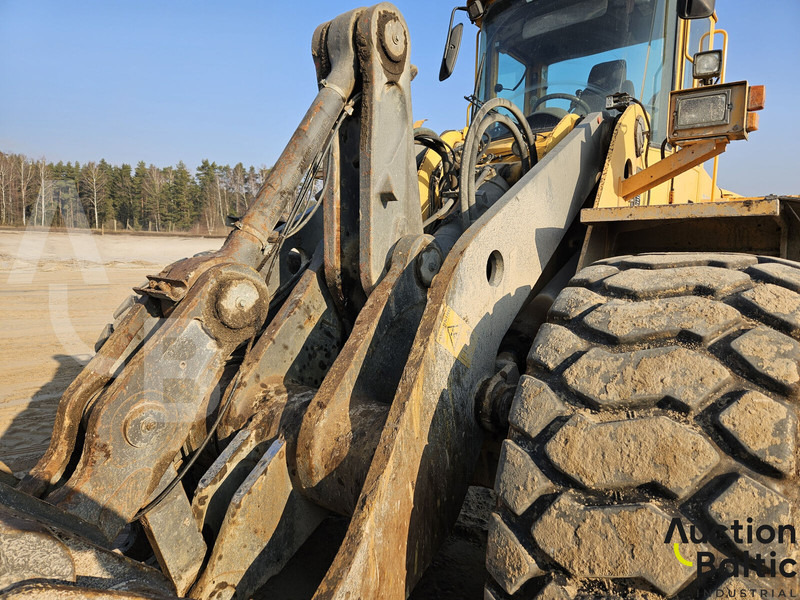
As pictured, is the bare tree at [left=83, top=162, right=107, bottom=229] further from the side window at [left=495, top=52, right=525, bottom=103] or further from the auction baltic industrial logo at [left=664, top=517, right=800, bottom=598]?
the auction baltic industrial logo at [left=664, top=517, right=800, bottom=598]

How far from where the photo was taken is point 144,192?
5659 centimetres

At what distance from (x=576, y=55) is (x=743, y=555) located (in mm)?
3465

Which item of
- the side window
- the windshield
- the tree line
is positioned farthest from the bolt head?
the tree line

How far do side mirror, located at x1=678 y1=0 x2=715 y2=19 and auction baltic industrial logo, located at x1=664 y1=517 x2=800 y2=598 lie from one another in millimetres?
2318

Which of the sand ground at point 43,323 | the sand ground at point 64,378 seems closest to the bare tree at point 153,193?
the sand ground at point 43,323

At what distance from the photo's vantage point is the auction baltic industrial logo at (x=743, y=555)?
1.17 metres

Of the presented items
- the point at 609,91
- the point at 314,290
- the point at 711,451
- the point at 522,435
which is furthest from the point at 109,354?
the point at 609,91

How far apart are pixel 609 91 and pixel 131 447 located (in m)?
3.43

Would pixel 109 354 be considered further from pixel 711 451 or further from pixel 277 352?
pixel 711 451

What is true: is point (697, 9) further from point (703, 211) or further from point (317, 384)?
point (317, 384)

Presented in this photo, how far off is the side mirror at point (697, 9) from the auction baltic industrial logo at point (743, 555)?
2318mm

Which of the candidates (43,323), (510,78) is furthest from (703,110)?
(43,323)

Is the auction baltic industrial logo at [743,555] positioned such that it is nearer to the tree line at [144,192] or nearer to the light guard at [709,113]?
the light guard at [709,113]

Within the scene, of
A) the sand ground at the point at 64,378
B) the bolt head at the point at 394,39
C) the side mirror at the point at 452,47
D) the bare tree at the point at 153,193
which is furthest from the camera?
the bare tree at the point at 153,193
